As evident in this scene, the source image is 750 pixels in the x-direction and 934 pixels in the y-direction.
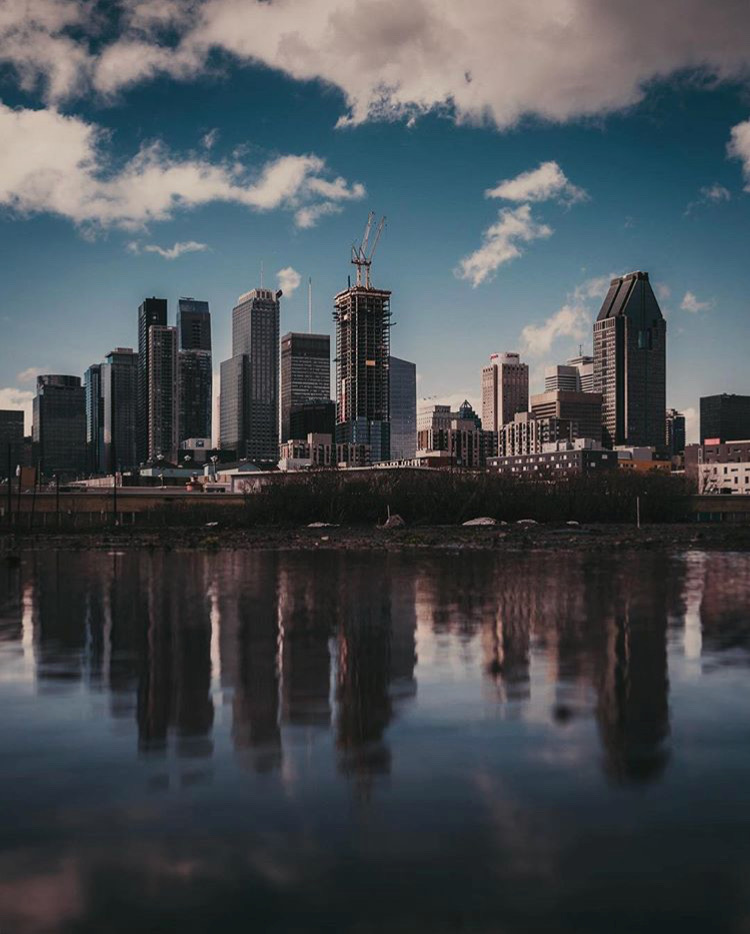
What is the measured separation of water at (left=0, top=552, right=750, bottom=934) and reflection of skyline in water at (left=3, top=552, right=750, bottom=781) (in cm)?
10

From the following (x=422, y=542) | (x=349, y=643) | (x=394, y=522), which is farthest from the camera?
(x=394, y=522)

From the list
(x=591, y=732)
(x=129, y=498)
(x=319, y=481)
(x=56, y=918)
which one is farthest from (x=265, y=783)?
(x=129, y=498)

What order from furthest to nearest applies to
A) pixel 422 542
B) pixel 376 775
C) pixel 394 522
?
1. pixel 394 522
2. pixel 422 542
3. pixel 376 775

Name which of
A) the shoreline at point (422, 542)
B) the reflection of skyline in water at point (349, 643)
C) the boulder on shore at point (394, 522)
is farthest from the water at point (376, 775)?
the boulder on shore at point (394, 522)

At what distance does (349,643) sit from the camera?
22.4 m

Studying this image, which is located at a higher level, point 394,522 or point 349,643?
point 349,643

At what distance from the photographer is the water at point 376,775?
8.65 m

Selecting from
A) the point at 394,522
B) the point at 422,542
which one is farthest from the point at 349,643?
the point at 394,522

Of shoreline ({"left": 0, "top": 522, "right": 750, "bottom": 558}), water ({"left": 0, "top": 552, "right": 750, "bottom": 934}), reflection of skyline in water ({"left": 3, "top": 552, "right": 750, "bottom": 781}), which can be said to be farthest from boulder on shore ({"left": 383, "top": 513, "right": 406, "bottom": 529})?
water ({"left": 0, "top": 552, "right": 750, "bottom": 934})

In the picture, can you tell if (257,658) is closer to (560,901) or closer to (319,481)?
(560,901)

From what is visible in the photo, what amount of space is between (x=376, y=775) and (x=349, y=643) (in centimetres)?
1033

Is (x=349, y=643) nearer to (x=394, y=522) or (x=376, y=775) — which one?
(x=376, y=775)

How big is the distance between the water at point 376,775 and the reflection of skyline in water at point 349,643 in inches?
4.1

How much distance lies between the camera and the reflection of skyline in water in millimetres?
14797
